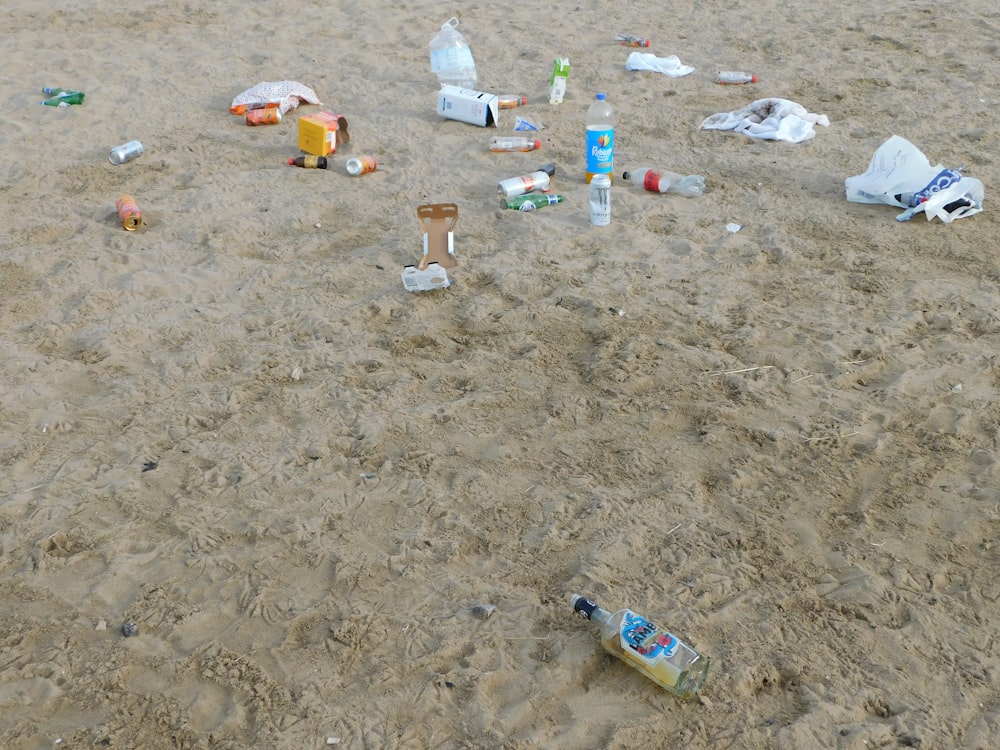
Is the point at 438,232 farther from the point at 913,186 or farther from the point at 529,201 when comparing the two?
the point at 913,186

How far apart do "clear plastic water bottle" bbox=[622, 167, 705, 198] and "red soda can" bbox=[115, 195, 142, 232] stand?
260 cm

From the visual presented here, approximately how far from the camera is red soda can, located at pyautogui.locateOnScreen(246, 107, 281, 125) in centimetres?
559

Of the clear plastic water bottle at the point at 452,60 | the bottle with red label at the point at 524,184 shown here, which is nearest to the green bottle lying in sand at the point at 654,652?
the bottle with red label at the point at 524,184

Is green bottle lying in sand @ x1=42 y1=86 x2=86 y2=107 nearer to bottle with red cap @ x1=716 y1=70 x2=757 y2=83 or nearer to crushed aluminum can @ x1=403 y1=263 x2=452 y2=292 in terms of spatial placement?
crushed aluminum can @ x1=403 y1=263 x2=452 y2=292

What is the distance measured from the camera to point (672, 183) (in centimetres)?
472

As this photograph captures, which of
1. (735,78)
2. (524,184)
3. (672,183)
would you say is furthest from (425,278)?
(735,78)

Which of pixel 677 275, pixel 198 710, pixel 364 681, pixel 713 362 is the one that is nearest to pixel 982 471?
pixel 713 362

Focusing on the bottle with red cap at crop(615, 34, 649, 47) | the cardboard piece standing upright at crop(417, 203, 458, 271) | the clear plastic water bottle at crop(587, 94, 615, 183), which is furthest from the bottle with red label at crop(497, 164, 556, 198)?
the bottle with red cap at crop(615, 34, 649, 47)

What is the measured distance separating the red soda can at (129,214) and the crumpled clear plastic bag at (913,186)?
3614 millimetres

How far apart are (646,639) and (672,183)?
3.07m

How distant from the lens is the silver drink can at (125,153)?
5.07 metres

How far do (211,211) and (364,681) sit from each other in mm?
3097

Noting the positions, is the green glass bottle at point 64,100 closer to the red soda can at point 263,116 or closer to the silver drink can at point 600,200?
the red soda can at point 263,116

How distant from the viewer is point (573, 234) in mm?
4367
